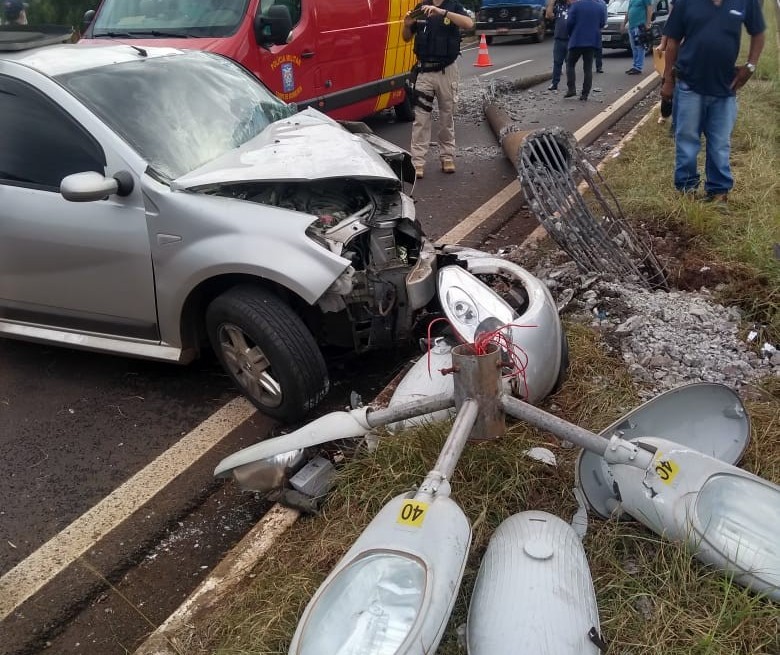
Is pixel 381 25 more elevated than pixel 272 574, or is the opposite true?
pixel 381 25

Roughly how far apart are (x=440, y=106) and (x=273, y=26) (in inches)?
68.3

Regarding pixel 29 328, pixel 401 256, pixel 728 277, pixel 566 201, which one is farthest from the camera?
pixel 566 201

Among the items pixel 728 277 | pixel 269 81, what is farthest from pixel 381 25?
pixel 728 277

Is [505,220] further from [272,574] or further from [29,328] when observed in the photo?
[272,574]

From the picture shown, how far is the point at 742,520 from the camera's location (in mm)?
2137

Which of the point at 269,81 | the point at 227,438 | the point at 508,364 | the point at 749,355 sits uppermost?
the point at 269,81

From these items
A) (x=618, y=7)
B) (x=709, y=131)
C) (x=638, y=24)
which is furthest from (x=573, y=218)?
(x=618, y=7)

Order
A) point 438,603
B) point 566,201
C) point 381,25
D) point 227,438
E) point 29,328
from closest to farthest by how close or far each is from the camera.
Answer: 1. point 438,603
2. point 227,438
3. point 29,328
4. point 566,201
5. point 381,25

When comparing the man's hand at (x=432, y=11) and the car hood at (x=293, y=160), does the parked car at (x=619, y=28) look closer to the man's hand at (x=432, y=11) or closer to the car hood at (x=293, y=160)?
the man's hand at (x=432, y=11)

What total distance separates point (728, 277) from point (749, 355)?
879 mm

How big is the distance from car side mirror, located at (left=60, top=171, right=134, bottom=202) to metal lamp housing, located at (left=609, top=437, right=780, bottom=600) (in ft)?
7.96

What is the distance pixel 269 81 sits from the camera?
260 inches

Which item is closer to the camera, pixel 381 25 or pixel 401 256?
pixel 401 256

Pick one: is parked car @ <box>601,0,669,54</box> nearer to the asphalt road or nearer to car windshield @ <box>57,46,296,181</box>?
car windshield @ <box>57,46,296,181</box>
